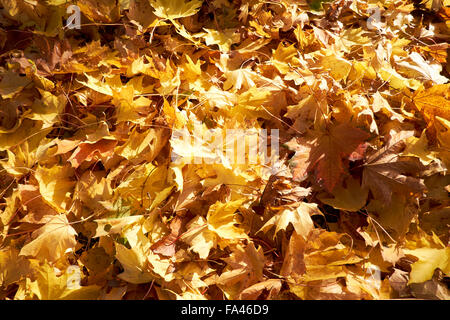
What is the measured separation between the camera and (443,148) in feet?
3.24

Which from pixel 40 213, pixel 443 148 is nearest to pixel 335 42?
pixel 443 148

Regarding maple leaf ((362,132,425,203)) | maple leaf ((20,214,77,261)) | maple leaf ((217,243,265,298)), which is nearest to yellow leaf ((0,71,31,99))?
maple leaf ((20,214,77,261))

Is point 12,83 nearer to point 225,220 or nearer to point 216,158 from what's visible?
point 216,158

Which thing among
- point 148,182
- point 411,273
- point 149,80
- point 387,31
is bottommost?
point 411,273

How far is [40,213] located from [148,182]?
328mm

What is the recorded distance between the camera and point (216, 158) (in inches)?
38.4

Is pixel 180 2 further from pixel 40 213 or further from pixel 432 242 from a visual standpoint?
pixel 432 242

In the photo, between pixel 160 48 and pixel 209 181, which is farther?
pixel 160 48

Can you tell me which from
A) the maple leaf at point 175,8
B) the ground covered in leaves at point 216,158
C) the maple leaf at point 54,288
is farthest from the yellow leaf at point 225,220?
the maple leaf at point 175,8

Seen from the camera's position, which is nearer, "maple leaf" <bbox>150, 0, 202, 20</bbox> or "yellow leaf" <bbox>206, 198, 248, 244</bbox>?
"yellow leaf" <bbox>206, 198, 248, 244</bbox>

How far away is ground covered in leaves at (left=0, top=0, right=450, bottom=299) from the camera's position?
89 centimetres

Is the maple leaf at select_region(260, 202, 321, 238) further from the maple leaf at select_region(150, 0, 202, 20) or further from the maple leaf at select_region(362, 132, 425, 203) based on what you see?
the maple leaf at select_region(150, 0, 202, 20)

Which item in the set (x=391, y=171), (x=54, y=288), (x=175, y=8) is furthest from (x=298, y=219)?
(x=175, y=8)

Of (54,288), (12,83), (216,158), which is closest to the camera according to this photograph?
(54,288)
